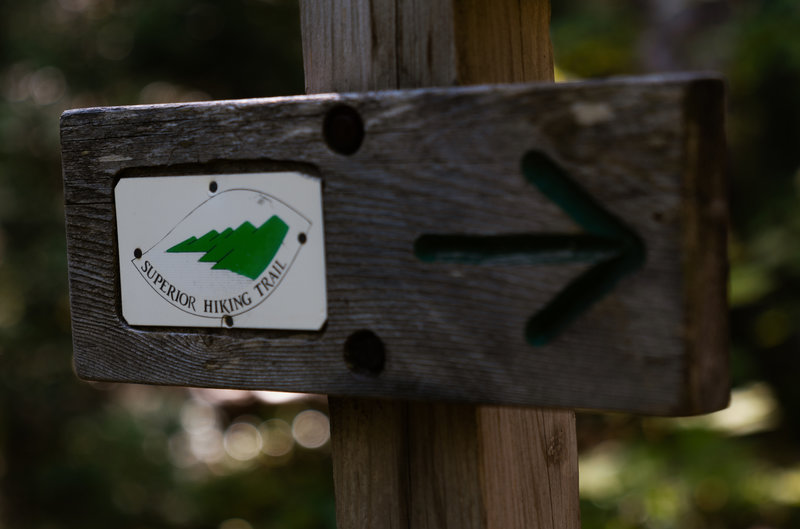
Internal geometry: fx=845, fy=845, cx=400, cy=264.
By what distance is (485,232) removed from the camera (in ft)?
2.53

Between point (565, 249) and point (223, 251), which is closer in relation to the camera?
point (565, 249)

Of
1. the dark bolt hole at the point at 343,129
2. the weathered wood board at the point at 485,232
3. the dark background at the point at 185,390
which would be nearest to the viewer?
the weathered wood board at the point at 485,232

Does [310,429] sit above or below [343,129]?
below

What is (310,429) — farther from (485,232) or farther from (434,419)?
(485,232)

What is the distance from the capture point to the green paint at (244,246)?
886 millimetres

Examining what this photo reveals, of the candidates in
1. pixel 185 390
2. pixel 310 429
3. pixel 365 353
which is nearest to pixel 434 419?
pixel 365 353

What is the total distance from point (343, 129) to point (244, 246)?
0.57 feet

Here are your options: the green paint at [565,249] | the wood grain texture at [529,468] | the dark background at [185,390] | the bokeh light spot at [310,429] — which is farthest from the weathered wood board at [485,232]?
the bokeh light spot at [310,429]

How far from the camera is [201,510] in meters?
3.30

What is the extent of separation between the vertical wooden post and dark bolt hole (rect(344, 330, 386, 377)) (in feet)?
0.30

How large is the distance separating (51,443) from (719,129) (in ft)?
11.9

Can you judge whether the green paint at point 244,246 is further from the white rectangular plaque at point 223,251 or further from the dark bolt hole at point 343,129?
the dark bolt hole at point 343,129

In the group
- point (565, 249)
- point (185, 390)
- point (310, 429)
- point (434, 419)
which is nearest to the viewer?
point (565, 249)

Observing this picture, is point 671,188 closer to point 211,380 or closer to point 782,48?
point 211,380
